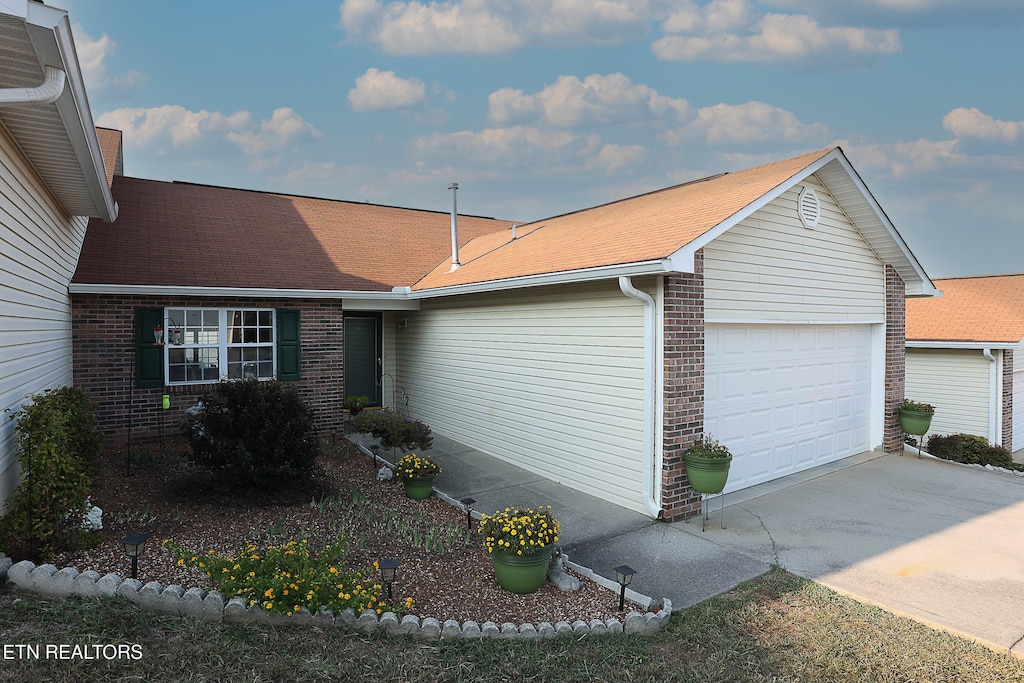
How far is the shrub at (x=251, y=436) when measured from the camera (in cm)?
639

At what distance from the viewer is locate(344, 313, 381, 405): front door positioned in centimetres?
1273

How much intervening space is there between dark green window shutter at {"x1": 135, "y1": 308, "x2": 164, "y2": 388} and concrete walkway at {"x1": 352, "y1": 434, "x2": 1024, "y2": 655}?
507cm

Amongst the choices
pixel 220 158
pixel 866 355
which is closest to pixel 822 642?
pixel 866 355

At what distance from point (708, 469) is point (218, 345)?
8.27 m

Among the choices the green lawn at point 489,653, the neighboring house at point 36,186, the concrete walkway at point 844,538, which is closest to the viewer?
the green lawn at point 489,653

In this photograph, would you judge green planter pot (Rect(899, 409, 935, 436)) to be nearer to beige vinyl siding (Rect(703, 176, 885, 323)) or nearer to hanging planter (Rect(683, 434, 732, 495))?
beige vinyl siding (Rect(703, 176, 885, 323))

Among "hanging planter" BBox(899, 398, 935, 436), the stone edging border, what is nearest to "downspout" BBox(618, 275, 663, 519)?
the stone edging border

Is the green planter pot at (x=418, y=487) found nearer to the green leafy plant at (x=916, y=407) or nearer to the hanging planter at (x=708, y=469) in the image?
the hanging planter at (x=708, y=469)

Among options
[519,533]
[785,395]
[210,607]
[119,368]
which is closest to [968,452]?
[785,395]

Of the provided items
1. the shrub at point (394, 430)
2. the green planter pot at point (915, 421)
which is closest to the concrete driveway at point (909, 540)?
the green planter pot at point (915, 421)

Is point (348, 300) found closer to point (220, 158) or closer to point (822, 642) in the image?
point (822, 642)

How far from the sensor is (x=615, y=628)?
4133mm

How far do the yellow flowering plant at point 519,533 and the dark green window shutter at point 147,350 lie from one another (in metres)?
7.28

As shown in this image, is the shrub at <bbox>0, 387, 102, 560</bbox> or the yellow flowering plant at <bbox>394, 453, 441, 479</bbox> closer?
the shrub at <bbox>0, 387, 102, 560</bbox>
